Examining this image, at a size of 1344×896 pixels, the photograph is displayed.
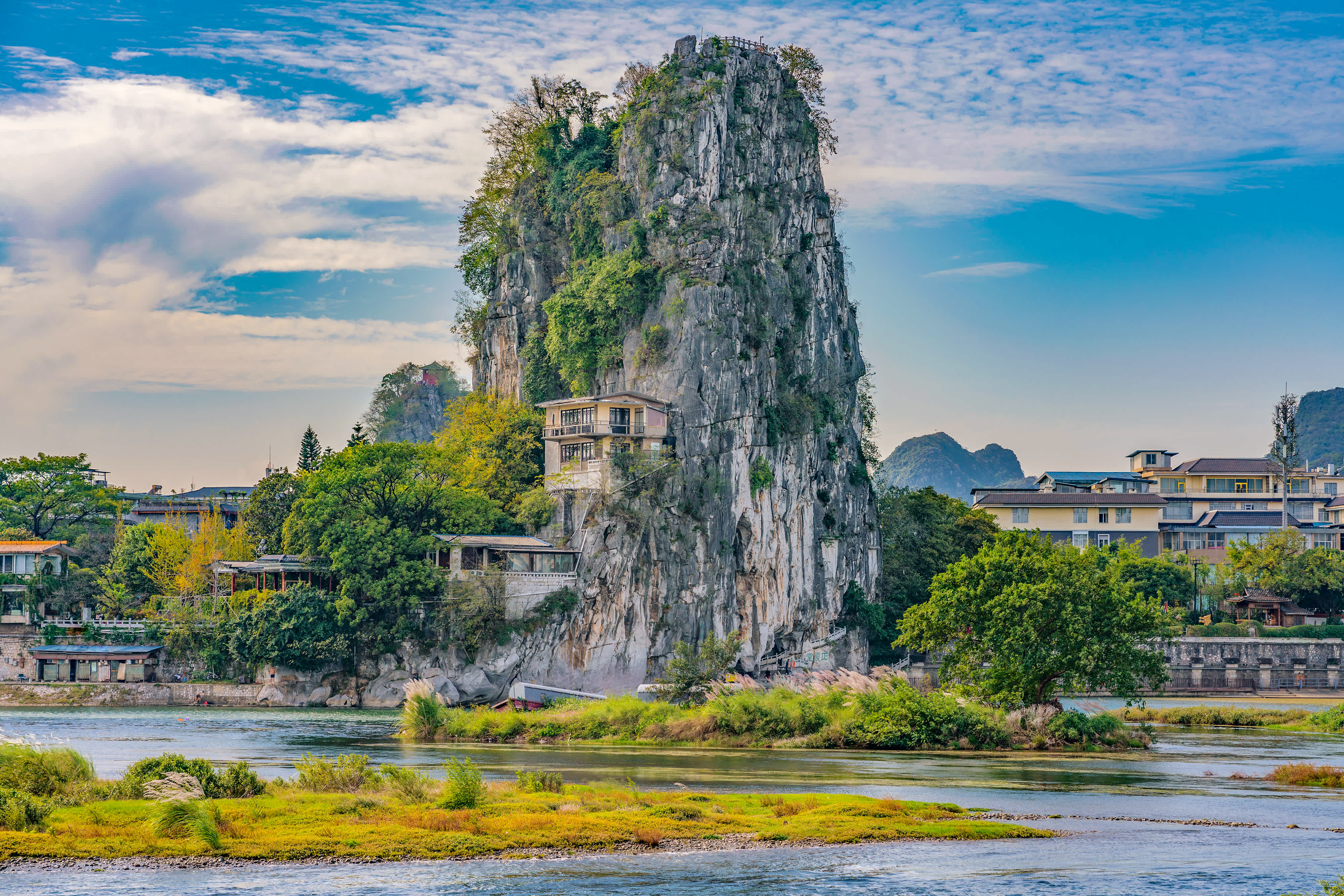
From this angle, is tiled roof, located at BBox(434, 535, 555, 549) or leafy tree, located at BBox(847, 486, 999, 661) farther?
leafy tree, located at BBox(847, 486, 999, 661)

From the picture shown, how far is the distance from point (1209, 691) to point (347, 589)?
178ft

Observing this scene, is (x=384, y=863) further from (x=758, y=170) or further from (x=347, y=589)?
(x=758, y=170)

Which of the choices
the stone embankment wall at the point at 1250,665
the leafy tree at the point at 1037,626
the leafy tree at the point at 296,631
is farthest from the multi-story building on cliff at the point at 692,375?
the leafy tree at the point at 1037,626

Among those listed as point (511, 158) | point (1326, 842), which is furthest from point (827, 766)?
point (511, 158)

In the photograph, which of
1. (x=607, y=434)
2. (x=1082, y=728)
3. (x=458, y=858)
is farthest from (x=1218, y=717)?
(x=458, y=858)

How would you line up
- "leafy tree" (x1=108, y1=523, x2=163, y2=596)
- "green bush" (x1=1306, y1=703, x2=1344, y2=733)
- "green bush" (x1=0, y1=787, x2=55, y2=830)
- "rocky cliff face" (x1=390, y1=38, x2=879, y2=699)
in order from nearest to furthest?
"green bush" (x1=0, y1=787, x2=55, y2=830)
"green bush" (x1=1306, y1=703, x2=1344, y2=733)
"rocky cliff face" (x1=390, y1=38, x2=879, y2=699)
"leafy tree" (x1=108, y1=523, x2=163, y2=596)

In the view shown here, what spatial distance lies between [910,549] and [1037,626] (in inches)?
1971

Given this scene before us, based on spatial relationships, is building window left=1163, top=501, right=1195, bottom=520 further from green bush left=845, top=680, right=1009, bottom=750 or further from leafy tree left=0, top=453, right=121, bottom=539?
leafy tree left=0, top=453, right=121, bottom=539

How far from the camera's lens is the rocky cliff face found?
264 feet

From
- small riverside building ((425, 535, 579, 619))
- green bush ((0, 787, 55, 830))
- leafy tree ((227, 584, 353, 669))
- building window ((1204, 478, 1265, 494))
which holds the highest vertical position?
building window ((1204, 478, 1265, 494))

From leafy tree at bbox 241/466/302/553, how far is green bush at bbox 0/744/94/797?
61742mm

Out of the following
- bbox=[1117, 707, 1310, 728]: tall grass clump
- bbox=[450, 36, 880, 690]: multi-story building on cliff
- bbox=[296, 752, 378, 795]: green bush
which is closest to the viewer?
bbox=[296, 752, 378, 795]: green bush

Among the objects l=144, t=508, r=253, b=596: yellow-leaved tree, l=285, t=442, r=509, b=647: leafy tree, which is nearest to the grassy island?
l=285, t=442, r=509, b=647: leafy tree

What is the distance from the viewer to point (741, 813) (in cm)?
3052
